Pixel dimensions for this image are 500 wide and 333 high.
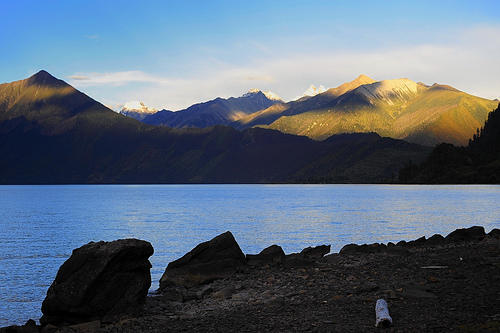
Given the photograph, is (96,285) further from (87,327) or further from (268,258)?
(268,258)

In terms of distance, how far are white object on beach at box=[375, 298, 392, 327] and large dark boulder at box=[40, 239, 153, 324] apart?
951cm

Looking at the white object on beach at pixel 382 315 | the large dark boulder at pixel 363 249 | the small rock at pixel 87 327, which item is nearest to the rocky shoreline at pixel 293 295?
the small rock at pixel 87 327

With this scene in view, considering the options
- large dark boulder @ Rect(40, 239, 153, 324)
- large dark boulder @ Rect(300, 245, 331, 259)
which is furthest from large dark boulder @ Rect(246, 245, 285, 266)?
large dark boulder @ Rect(40, 239, 153, 324)

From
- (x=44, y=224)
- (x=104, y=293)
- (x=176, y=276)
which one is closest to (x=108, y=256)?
(x=104, y=293)

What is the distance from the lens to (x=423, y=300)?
1844 centimetres

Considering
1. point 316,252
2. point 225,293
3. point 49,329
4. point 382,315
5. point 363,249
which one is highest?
point 382,315

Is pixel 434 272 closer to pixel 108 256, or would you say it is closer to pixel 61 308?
pixel 108 256

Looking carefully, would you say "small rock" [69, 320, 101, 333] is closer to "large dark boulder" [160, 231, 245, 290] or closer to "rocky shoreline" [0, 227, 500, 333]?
"rocky shoreline" [0, 227, 500, 333]

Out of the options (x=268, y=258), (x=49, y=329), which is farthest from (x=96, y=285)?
(x=268, y=258)

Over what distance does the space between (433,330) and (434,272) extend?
831cm

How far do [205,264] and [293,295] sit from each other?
8.41 m

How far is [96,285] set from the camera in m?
19.9

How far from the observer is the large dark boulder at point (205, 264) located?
89.1 feet

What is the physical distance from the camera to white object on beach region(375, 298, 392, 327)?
15.8 meters
